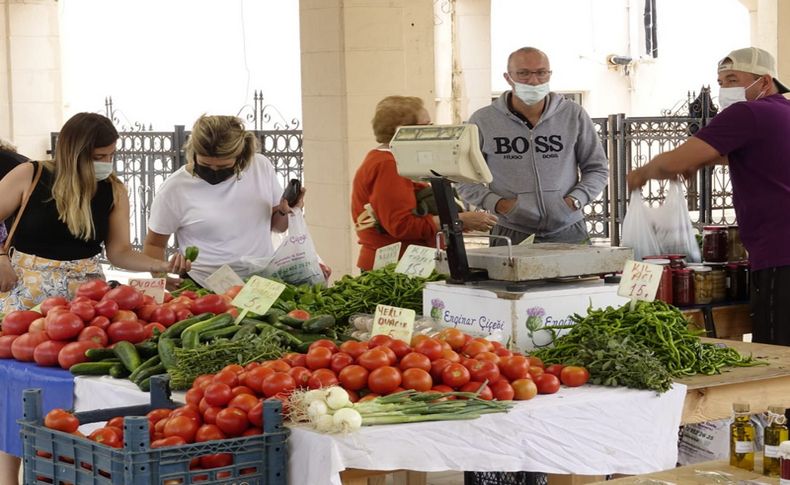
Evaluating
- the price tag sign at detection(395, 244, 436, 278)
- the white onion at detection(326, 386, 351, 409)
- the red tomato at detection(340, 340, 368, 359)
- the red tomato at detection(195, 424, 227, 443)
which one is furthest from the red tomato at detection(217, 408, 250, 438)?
the price tag sign at detection(395, 244, 436, 278)

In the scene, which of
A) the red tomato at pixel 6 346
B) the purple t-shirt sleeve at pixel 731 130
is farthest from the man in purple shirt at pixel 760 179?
the red tomato at pixel 6 346

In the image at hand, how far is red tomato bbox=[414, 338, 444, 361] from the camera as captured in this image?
13.0ft

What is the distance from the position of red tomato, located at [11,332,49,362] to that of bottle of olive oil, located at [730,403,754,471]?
2.50 metres

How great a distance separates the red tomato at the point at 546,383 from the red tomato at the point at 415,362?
346mm

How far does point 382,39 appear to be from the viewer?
8.76 metres

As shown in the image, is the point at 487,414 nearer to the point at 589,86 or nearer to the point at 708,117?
the point at 708,117

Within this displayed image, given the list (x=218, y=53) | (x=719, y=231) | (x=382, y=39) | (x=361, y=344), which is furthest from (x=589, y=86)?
(x=361, y=344)

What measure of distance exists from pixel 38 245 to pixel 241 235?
102 centimetres

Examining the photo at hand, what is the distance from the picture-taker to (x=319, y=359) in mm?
3898

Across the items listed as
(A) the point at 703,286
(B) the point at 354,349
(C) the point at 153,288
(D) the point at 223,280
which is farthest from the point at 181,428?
(A) the point at 703,286

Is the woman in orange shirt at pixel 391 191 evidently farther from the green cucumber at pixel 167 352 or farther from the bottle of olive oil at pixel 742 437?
the bottle of olive oil at pixel 742 437

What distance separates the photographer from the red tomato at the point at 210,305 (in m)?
4.95

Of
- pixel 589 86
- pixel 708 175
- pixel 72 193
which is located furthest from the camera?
pixel 589 86

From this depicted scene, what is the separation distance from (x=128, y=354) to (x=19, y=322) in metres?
0.68
